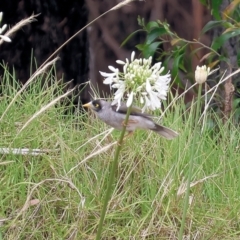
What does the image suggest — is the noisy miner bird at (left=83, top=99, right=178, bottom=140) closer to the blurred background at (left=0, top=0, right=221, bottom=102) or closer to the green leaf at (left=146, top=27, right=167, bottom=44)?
the green leaf at (left=146, top=27, right=167, bottom=44)

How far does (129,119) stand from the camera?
2.47 meters

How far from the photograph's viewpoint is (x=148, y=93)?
5.14 ft

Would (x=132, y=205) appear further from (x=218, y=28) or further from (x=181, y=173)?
(x=218, y=28)

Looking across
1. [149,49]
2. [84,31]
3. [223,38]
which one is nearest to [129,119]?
[223,38]

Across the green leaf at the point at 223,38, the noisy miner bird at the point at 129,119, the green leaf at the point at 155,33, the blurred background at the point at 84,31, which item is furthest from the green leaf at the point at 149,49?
the noisy miner bird at the point at 129,119

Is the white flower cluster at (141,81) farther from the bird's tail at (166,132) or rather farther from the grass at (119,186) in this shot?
the grass at (119,186)

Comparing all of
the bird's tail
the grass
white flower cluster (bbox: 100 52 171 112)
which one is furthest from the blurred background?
white flower cluster (bbox: 100 52 171 112)

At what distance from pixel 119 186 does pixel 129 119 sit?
0.72m

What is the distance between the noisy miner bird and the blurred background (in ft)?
7.58

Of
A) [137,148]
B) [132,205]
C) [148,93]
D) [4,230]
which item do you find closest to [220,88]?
[137,148]

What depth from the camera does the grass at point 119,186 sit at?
289cm

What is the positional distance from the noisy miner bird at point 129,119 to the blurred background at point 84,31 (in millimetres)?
2310

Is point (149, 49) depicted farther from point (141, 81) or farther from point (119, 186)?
point (141, 81)

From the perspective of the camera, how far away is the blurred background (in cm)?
520
